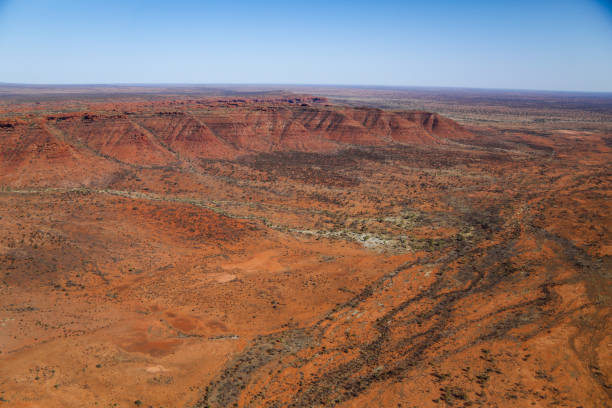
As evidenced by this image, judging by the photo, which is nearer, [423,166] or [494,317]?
[494,317]

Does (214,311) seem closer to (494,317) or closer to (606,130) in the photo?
(494,317)

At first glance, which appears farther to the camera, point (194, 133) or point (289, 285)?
point (194, 133)

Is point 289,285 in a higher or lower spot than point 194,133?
lower

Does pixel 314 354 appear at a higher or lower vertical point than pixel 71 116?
lower

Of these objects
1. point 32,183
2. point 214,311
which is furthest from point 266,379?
point 32,183
